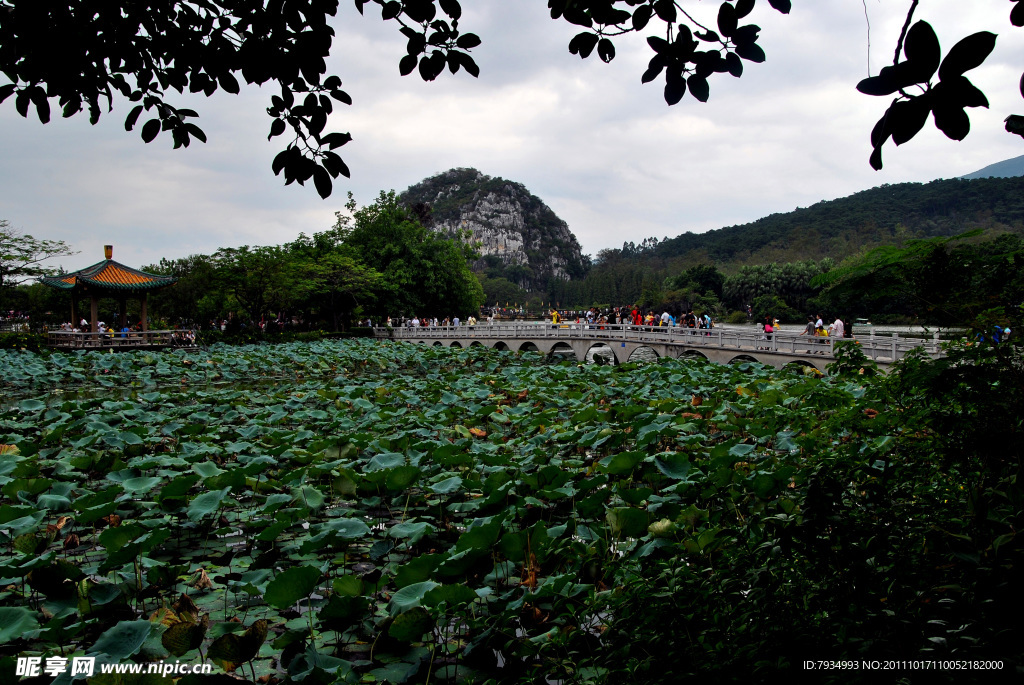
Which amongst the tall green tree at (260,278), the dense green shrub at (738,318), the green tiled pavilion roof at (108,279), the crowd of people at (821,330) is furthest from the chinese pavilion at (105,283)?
the dense green shrub at (738,318)

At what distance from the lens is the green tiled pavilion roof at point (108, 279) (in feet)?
74.9

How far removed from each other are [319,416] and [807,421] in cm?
509

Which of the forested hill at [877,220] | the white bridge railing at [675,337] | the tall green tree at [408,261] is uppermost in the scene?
the forested hill at [877,220]

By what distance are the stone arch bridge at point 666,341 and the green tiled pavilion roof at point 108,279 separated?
12.3 m

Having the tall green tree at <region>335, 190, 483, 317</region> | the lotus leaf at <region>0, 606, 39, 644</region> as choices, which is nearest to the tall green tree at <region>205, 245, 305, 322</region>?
the tall green tree at <region>335, 190, 483, 317</region>

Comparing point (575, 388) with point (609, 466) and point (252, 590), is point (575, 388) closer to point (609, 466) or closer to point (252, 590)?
point (609, 466)

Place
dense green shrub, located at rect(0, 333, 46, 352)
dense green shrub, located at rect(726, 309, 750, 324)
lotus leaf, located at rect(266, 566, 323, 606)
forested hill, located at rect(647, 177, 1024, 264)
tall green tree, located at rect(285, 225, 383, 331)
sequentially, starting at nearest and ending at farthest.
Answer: lotus leaf, located at rect(266, 566, 323, 606), dense green shrub, located at rect(0, 333, 46, 352), tall green tree, located at rect(285, 225, 383, 331), dense green shrub, located at rect(726, 309, 750, 324), forested hill, located at rect(647, 177, 1024, 264)

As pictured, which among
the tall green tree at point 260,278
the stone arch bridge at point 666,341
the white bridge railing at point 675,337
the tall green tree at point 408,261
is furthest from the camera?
the tall green tree at point 408,261

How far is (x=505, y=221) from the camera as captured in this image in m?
128

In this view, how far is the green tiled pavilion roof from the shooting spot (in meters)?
22.8

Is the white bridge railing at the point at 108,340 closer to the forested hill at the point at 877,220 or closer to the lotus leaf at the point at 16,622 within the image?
the lotus leaf at the point at 16,622

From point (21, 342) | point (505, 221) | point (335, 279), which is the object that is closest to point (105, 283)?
point (21, 342)

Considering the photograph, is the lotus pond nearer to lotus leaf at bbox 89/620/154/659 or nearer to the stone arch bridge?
lotus leaf at bbox 89/620/154/659

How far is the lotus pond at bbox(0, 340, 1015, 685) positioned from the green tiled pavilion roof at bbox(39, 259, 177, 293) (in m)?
21.3
